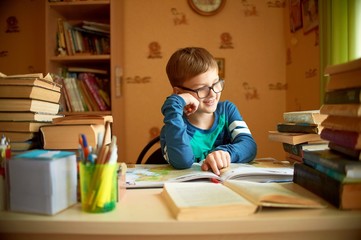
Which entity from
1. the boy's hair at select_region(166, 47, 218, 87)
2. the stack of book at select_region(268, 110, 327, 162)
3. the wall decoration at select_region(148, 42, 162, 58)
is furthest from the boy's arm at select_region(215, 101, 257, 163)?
the wall decoration at select_region(148, 42, 162, 58)

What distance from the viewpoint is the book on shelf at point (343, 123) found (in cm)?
56

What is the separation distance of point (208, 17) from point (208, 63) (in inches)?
48.8

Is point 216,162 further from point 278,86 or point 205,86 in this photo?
point 278,86

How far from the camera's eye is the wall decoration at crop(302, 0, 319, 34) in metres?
1.74

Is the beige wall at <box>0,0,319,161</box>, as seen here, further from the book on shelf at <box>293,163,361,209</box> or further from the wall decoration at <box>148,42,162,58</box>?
the book on shelf at <box>293,163,361,209</box>

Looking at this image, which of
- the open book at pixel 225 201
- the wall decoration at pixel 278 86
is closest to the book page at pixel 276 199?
the open book at pixel 225 201

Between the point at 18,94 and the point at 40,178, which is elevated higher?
the point at 18,94

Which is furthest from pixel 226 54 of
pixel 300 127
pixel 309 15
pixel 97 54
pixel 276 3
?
pixel 300 127

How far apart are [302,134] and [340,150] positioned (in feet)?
1.21

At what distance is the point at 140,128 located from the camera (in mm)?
2379

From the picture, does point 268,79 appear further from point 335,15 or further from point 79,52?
point 79,52

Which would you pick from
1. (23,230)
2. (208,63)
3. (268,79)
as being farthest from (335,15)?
(23,230)

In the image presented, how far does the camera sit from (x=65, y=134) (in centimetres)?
80

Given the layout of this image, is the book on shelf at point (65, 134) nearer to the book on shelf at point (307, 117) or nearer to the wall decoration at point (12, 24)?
the book on shelf at point (307, 117)
